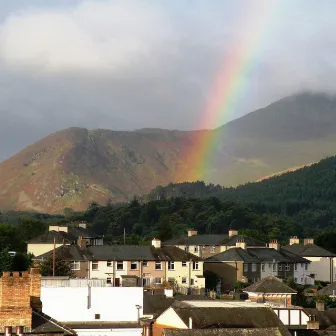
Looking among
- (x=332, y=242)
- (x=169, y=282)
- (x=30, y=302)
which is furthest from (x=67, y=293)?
(x=332, y=242)

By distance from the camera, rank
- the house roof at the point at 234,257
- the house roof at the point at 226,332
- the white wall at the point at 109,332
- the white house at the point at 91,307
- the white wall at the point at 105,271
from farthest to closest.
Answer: the house roof at the point at 234,257 < the white wall at the point at 105,271 < the white house at the point at 91,307 < the white wall at the point at 109,332 < the house roof at the point at 226,332

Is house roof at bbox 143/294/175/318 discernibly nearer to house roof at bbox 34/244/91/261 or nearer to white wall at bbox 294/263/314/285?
house roof at bbox 34/244/91/261

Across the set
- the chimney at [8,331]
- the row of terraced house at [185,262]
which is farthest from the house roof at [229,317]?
the row of terraced house at [185,262]

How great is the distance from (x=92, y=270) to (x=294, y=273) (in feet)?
86.5

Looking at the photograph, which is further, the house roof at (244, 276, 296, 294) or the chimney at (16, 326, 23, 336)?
the house roof at (244, 276, 296, 294)

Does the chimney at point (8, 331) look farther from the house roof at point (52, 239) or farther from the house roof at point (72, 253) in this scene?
the house roof at point (52, 239)

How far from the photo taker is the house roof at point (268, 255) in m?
111

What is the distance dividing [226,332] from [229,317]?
402cm

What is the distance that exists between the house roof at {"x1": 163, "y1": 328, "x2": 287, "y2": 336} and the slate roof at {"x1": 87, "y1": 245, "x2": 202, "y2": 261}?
6064 centimetres

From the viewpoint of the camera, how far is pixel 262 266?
10912 cm

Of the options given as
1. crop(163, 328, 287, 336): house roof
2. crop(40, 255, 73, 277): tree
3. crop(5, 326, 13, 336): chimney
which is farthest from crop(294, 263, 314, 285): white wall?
crop(5, 326, 13, 336): chimney

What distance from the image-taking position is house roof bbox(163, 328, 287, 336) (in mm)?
38500

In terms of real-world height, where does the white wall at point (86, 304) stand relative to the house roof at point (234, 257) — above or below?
below

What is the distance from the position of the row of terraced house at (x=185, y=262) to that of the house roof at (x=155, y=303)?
26.2 metres
